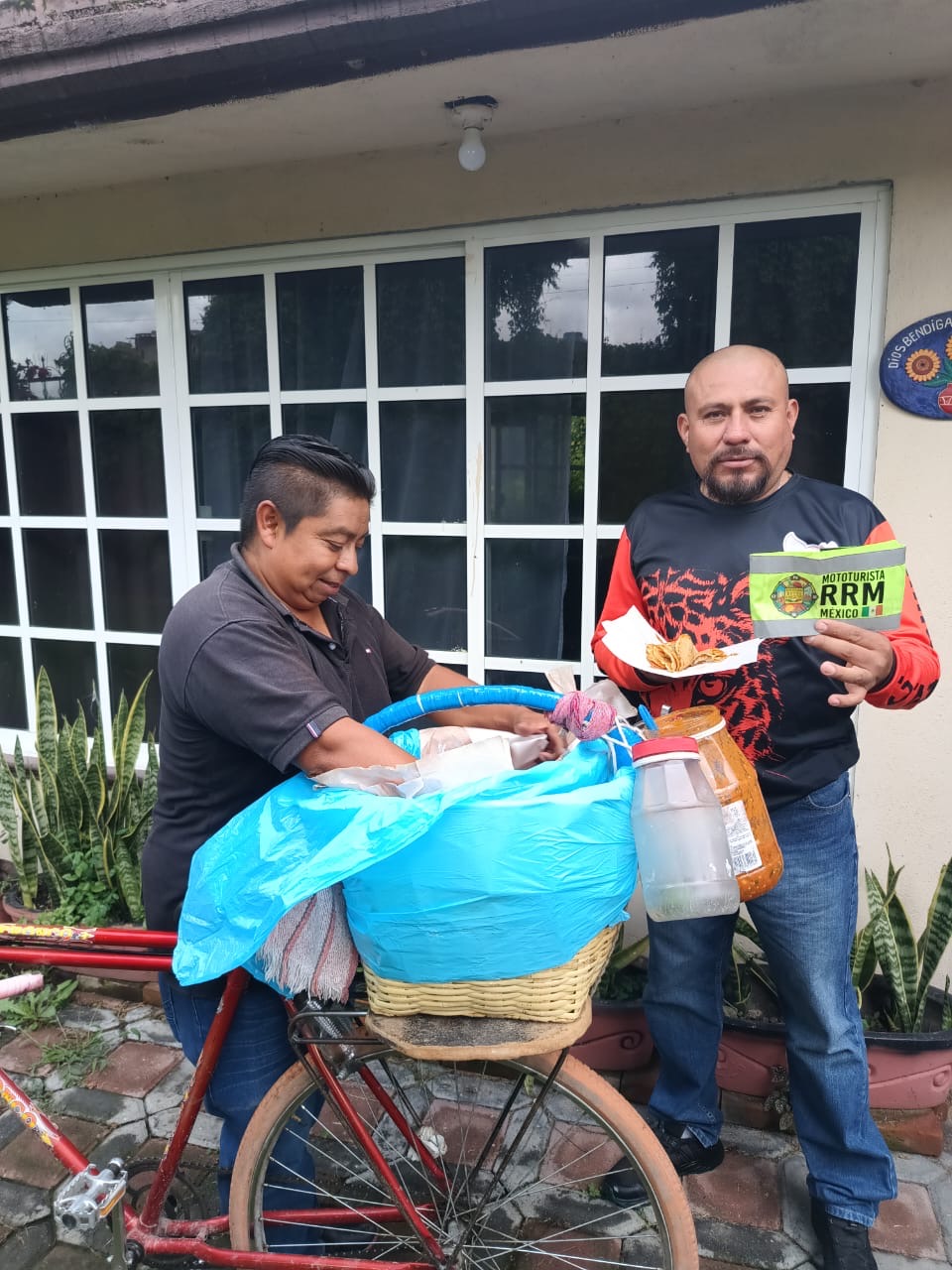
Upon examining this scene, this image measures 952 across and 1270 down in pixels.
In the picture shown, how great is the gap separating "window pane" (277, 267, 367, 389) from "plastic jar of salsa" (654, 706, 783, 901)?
2224 mm

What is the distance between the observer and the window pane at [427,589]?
10.4ft

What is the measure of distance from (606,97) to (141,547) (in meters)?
2.61

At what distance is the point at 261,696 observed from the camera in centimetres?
137

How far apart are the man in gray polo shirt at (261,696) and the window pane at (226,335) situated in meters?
1.88

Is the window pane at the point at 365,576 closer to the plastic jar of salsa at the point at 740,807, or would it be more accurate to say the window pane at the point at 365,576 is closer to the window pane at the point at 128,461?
the window pane at the point at 128,461

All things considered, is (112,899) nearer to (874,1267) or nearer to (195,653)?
(195,653)

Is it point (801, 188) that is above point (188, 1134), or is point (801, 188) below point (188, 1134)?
above

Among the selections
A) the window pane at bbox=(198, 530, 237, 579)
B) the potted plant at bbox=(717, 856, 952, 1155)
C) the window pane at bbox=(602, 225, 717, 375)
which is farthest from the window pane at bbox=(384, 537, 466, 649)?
the potted plant at bbox=(717, 856, 952, 1155)

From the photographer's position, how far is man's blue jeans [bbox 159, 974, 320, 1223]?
168 cm

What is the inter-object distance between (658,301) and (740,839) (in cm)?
205

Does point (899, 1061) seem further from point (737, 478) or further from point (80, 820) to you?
point (80, 820)

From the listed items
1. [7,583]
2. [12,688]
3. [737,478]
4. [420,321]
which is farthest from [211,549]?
[737,478]

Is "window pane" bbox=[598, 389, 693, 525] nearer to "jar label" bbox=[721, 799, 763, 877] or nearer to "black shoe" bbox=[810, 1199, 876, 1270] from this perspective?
"jar label" bbox=[721, 799, 763, 877]

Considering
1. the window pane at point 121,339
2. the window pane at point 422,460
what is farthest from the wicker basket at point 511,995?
the window pane at point 121,339
